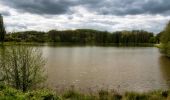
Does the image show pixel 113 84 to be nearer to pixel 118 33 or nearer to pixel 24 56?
pixel 24 56

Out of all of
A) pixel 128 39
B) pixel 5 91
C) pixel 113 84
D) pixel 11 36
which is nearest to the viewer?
pixel 5 91

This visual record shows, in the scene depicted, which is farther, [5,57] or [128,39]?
[128,39]

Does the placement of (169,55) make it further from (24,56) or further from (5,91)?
(5,91)

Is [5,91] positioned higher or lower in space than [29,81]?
higher

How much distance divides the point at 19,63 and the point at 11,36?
2.73 meters

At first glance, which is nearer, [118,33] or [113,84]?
[113,84]

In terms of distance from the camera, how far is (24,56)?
624 inches

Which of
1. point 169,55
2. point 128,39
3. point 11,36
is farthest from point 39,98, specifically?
point 128,39

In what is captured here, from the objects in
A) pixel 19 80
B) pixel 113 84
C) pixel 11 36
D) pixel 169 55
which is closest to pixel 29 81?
pixel 19 80

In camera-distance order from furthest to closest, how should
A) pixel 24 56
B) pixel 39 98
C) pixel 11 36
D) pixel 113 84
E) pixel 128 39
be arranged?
pixel 128 39 < pixel 113 84 < pixel 11 36 < pixel 24 56 < pixel 39 98

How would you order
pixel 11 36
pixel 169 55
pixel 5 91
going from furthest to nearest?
pixel 169 55 → pixel 11 36 → pixel 5 91

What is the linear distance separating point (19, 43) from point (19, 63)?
4.45ft

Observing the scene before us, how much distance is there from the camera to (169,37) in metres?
66.4

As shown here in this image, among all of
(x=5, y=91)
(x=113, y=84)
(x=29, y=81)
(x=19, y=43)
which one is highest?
(x=19, y=43)
